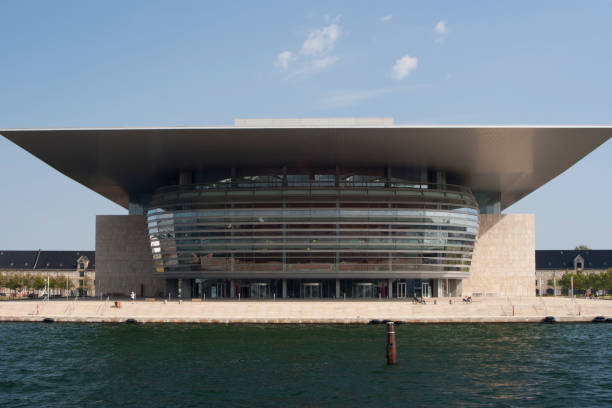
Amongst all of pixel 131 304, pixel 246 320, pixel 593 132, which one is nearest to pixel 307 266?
pixel 246 320

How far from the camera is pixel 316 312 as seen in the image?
150 feet

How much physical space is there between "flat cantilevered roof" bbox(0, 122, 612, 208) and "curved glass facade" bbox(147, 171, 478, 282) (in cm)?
237

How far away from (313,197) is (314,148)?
227 inches

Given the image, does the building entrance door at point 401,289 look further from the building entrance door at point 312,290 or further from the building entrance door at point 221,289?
the building entrance door at point 221,289

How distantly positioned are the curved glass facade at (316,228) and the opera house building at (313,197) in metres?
0.09

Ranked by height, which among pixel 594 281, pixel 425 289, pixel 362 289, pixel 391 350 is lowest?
pixel 391 350

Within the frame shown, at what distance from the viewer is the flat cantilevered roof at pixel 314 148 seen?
142 ft

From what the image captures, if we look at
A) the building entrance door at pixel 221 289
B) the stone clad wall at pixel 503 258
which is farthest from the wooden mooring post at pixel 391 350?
the stone clad wall at pixel 503 258

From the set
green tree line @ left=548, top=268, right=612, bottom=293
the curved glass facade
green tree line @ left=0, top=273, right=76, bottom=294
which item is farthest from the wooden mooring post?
green tree line @ left=0, top=273, right=76, bottom=294

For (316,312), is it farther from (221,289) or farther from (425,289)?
(425,289)

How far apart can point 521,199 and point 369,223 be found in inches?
1288

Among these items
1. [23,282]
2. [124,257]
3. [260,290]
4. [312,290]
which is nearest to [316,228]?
[312,290]

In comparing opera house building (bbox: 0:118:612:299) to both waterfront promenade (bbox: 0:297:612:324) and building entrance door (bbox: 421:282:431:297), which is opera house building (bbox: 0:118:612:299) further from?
waterfront promenade (bbox: 0:297:612:324)

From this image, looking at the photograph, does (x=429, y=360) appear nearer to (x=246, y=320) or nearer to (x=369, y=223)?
(x=246, y=320)
